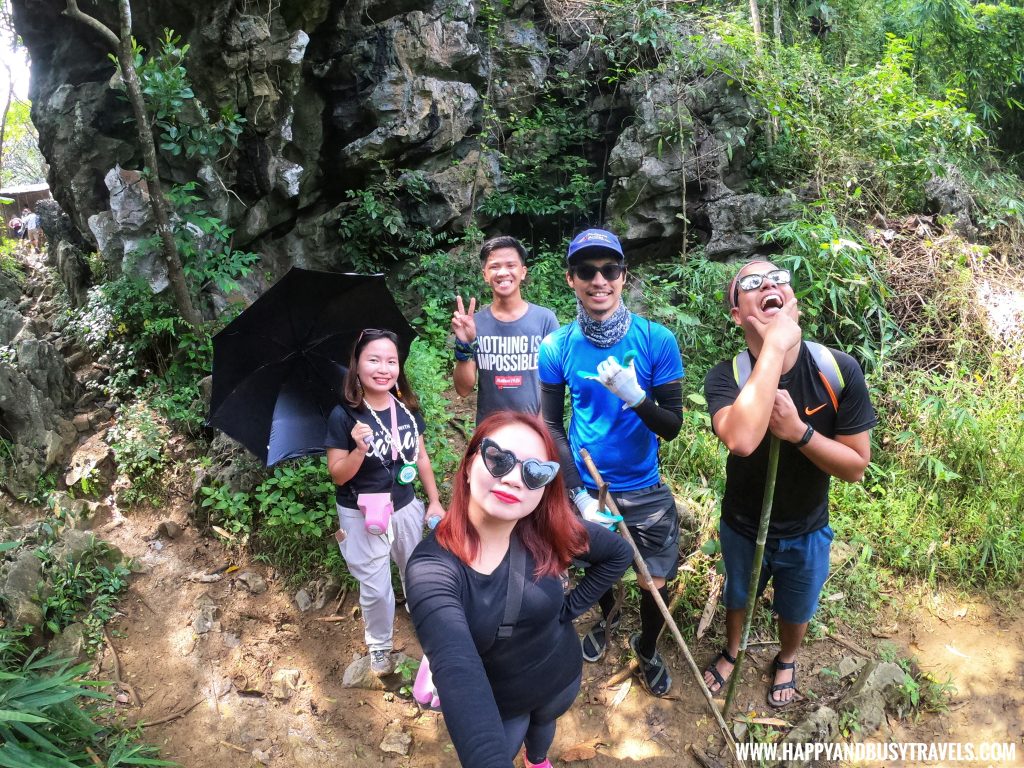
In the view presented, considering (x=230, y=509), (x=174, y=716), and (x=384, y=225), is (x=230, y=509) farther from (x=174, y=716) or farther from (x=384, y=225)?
(x=384, y=225)

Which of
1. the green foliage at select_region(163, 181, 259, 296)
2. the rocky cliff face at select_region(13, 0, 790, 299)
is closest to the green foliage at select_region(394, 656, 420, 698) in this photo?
the green foliage at select_region(163, 181, 259, 296)

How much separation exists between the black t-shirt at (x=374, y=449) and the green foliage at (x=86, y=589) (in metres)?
2.22

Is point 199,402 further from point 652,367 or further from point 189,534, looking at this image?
point 652,367

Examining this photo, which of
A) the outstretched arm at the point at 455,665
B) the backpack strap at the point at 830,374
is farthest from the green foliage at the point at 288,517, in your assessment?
the backpack strap at the point at 830,374

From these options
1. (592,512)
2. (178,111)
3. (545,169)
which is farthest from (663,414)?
(545,169)

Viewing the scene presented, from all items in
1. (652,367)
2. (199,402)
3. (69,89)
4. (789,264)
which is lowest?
(199,402)

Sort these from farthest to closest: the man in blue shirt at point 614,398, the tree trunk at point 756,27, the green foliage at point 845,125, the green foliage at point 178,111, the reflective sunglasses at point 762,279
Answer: the tree trunk at point 756,27, the green foliage at point 845,125, the green foliage at point 178,111, the man in blue shirt at point 614,398, the reflective sunglasses at point 762,279

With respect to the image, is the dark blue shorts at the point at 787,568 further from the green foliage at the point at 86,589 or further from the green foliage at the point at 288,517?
the green foliage at the point at 86,589

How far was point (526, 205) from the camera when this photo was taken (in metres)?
8.06

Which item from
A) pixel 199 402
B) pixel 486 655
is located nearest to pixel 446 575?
pixel 486 655

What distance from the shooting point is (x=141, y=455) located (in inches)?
187

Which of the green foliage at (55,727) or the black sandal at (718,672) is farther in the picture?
the black sandal at (718,672)

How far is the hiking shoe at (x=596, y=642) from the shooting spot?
3.33 metres

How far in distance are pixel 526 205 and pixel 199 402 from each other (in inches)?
200
